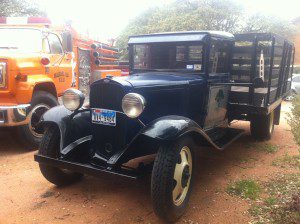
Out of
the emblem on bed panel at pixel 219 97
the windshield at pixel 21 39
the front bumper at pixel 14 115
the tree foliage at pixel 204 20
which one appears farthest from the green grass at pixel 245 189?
the tree foliage at pixel 204 20

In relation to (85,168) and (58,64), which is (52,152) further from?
(58,64)

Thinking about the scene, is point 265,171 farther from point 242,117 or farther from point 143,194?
point 143,194

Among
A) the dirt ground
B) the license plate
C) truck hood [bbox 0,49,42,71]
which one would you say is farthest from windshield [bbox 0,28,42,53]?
the license plate

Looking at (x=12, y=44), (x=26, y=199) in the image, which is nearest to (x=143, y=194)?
(x=26, y=199)

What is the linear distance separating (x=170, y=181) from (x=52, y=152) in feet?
5.32

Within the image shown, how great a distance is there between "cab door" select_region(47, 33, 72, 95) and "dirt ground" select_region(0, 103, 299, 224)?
5.93 ft

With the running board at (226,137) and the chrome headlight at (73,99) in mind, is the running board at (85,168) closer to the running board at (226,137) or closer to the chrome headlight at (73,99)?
the chrome headlight at (73,99)

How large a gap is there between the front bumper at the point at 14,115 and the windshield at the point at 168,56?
204 cm

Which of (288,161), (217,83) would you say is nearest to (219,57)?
(217,83)

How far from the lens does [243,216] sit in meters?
3.43

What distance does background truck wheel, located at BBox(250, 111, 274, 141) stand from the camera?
614 centimetres

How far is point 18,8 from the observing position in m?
16.6

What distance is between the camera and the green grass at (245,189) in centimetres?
393

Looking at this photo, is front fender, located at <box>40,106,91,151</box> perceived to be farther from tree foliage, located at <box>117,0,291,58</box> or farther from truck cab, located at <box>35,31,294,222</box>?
tree foliage, located at <box>117,0,291,58</box>
